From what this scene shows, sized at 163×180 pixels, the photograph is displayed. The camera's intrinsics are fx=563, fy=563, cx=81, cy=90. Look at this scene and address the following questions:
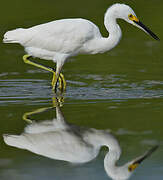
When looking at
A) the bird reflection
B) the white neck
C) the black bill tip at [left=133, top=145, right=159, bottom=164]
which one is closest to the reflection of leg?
the bird reflection

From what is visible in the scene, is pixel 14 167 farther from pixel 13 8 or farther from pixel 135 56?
pixel 13 8

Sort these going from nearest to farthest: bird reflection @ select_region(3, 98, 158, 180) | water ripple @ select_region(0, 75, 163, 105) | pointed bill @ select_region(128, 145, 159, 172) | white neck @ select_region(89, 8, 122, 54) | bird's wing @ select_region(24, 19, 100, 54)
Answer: pointed bill @ select_region(128, 145, 159, 172) → bird reflection @ select_region(3, 98, 158, 180) → water ripple @ select_region(0, 75, 163, 105) → bird's wing @ select_region(24, 19, 100, 54) → white neck @ select_region(89, 8, 122, 54)

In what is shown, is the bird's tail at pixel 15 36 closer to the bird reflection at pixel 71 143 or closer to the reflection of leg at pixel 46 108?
the reflection of leg at pixel 46 108

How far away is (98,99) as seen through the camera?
895cm

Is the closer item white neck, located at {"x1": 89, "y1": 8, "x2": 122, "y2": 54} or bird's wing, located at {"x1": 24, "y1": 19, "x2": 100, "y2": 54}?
bird's wing, located at {"x1": 24, "y1": 19, "x2": 100, "y2": 54}

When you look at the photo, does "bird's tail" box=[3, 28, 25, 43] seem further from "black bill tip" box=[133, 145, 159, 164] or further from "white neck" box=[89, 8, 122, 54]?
"black bill tip" box=[133, 145, 159, 164]

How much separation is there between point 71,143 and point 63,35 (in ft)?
12.0

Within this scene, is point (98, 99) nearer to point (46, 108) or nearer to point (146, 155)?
point (46, 108)

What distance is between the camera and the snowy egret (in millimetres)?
9883

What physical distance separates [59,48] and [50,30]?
1.19 ft

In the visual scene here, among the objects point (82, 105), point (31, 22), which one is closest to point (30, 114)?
point (82, 105)

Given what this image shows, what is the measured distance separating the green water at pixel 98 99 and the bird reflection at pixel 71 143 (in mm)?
89

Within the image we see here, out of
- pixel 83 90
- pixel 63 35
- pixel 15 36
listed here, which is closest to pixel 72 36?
pixel 63 35

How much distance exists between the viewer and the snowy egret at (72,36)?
9883mm
